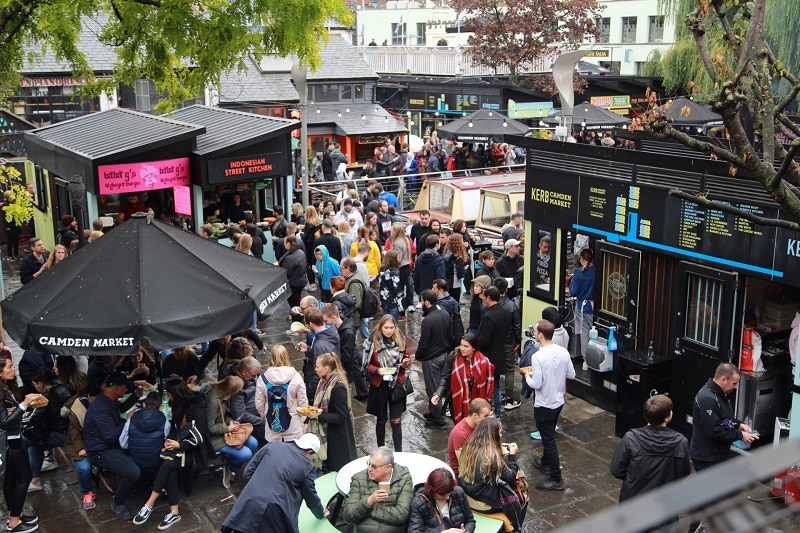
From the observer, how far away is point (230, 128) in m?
19.1

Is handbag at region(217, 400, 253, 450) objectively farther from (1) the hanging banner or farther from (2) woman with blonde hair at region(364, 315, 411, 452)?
(1) the hanging banner

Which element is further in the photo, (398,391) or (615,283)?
(615,283)

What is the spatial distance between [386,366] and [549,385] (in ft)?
5.51

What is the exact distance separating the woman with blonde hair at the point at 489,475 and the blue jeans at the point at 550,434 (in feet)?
6.82

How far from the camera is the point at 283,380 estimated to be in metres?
8.79

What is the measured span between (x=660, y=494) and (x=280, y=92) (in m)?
32.6

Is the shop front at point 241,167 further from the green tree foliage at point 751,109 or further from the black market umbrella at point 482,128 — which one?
the green tree foliage at point 751,109

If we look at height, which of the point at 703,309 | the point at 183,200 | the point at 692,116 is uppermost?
the point at 692,116

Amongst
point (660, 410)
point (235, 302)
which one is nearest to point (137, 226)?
point (235, 302)

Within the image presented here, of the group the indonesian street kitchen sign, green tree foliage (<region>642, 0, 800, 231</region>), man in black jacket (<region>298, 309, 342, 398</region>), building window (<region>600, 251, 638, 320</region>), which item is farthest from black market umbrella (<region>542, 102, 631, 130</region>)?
green tree foliage (<region>642, 0, 800, 231</region>)

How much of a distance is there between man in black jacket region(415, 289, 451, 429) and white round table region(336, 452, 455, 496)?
89.7 inches

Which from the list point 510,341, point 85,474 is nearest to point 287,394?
point 85,474

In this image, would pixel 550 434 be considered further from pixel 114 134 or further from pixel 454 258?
pixel 114 134

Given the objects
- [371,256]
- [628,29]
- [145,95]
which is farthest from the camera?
[628,29]
